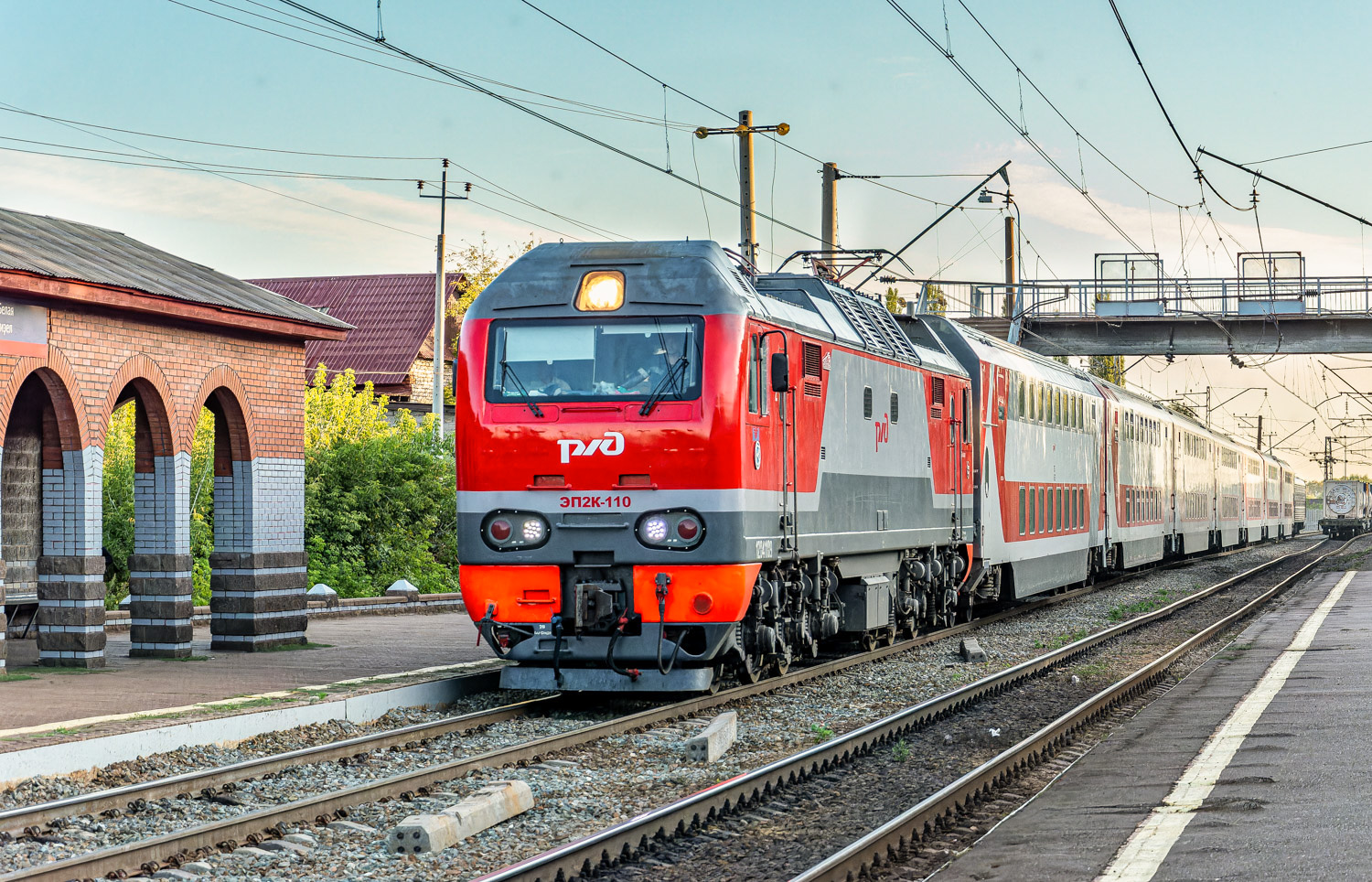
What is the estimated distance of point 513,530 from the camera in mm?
12719

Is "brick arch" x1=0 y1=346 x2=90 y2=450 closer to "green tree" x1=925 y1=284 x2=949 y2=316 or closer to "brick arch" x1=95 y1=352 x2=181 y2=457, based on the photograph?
"brick arch" x1=95 y1=352 x2=181 y2=457

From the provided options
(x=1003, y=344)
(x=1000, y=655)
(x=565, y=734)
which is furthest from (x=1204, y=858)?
(x=1003, y=344)

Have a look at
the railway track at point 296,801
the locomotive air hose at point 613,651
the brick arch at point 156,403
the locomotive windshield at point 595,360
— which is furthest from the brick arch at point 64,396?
the locomotive air hose at point 613,651

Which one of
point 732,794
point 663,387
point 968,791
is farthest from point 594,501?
point 968,791

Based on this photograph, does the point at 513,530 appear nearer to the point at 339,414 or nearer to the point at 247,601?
the point at 247,601

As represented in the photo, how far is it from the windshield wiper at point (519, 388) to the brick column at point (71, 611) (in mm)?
4777

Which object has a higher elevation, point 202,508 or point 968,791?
point 202,508

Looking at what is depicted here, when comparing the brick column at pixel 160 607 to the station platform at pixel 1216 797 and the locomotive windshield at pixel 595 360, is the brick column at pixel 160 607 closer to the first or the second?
the locomotive windshield at pixel 595 360

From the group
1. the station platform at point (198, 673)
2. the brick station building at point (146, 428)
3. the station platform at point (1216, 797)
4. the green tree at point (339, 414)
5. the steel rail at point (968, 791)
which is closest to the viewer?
the station platform at point (1216, 797)

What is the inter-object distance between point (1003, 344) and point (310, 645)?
37.3ft

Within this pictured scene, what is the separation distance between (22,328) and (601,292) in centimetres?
543

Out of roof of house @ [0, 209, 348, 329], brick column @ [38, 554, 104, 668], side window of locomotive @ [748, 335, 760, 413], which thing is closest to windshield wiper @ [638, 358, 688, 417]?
side window of locomotive @ [748, 335, 760, 413]

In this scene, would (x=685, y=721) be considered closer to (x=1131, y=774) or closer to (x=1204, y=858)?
(x=1131, y=774)

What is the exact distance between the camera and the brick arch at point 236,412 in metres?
16.8
